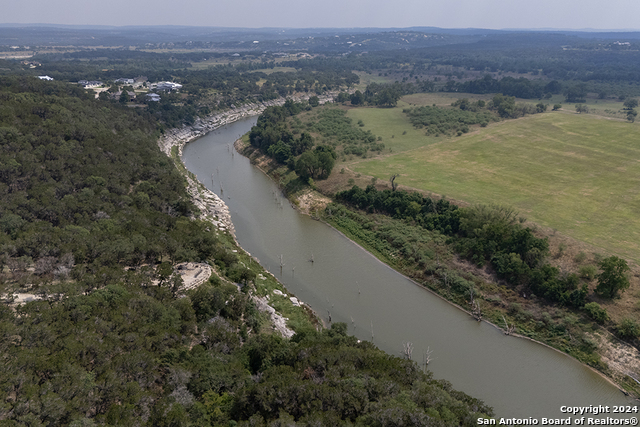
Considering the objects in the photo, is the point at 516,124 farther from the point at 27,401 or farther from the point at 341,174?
the point at 27,401

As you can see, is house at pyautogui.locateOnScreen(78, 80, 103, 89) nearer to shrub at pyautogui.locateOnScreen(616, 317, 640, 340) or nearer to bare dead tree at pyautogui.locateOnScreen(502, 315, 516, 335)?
bare dead tree at pyautogui.locateOnScreen(502, 315, 516, 335)

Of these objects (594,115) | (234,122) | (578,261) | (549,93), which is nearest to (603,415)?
(578,261)

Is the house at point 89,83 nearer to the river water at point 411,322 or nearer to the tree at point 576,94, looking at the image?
the river water at point 411,322

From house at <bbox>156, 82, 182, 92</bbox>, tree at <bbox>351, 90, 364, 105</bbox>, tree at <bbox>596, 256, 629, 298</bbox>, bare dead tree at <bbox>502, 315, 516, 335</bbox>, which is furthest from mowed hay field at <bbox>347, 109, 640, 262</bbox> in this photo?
house at <bbox>156, 82, 182, 92</bbox>

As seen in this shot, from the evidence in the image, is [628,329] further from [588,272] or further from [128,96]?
[128,96]

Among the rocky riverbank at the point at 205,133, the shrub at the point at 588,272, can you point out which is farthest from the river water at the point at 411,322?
the shrub at the point at 588,272

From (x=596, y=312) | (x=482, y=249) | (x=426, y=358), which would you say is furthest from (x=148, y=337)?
(x=596, y=312)
